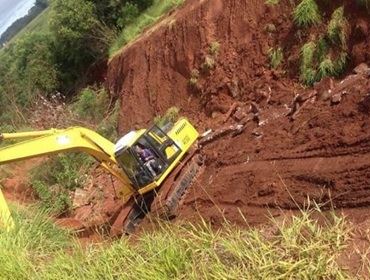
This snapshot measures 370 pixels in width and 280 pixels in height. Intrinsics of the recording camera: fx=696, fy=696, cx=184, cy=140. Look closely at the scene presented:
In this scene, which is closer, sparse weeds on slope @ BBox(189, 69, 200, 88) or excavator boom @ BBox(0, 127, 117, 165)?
excavator boom @ BBox(0, 127, 117, 165)

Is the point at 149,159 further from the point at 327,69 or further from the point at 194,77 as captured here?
the point at 194,77

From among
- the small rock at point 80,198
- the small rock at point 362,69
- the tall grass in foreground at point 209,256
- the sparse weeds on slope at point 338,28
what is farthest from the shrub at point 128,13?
the tall grass in foreground at point 209,256

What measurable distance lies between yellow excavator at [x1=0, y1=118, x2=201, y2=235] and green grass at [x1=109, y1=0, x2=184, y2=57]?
8.23 m

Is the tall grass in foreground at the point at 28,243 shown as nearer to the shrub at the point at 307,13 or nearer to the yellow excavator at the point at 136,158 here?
the yellow excavator at the point at 136,158

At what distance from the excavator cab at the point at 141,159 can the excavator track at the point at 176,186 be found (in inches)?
12.0

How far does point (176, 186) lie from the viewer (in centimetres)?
1216

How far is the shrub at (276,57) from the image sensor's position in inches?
554

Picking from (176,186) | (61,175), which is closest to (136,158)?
(176,186)

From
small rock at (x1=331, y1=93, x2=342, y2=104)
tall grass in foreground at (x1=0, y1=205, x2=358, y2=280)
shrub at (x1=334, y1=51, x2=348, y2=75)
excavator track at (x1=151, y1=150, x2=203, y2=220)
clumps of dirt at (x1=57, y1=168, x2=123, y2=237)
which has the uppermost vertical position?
tall grass in foreground at (x1=0, y1=205, x2=358, y2=280)

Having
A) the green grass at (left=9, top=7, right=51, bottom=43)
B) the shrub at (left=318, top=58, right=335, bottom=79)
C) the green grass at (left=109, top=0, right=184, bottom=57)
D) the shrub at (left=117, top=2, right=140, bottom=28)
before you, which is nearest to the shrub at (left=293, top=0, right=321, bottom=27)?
the shrub at (left=318, top=58, right=335, bottom=79)

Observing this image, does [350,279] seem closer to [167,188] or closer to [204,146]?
[167,188]

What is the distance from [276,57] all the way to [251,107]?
127 centimetres

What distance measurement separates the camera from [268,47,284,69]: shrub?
14.1m

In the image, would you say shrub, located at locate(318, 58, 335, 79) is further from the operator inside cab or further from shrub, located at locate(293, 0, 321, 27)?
the operator inside cab
